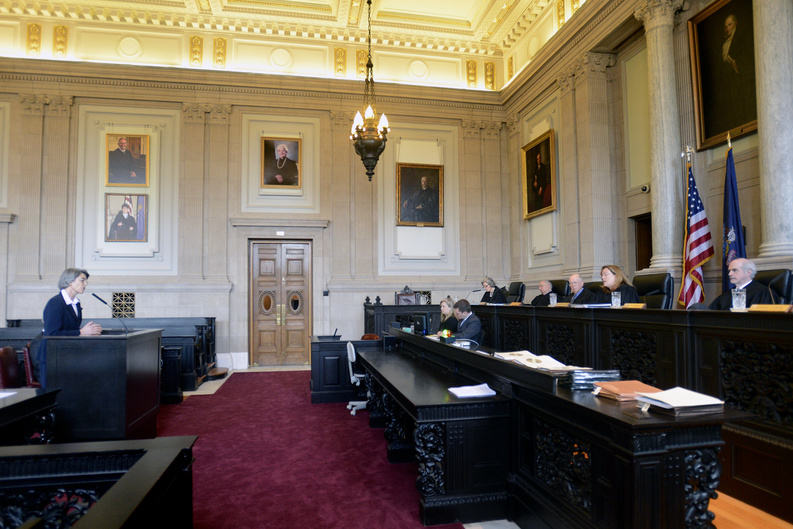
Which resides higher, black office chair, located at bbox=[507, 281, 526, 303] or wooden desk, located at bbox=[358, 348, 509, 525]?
black office chair, located at bbox=[507, 281, 526, 303]

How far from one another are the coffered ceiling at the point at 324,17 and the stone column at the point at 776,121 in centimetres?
462

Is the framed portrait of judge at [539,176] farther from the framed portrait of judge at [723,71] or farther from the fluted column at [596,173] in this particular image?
the framed portrait of judge at [723,71]

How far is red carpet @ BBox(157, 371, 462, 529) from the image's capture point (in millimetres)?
3072

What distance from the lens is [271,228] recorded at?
10297 mm

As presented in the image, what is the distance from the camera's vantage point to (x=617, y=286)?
5.73m

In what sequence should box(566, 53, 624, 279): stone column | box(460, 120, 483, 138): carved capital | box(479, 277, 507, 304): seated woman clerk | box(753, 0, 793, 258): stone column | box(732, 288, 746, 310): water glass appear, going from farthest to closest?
box(460, 120, 483, 138): carved capital < box(479, 277, 507, 304): seated woman clerk < box(566, 53, 624, 279): stone column < box(753, 0, 793, 258): stone column < box(732, 288, 746, 310): water glass

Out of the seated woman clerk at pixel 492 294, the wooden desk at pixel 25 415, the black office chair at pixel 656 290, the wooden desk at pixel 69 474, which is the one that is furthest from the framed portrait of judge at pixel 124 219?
the wooden desk at pixel 69 474

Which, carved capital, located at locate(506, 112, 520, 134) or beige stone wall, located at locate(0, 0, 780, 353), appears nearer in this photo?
beige stone wall, located at locate(0, 0, 780, 353)

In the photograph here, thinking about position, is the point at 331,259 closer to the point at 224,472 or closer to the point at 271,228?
the point at 271,228

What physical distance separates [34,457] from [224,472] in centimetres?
246

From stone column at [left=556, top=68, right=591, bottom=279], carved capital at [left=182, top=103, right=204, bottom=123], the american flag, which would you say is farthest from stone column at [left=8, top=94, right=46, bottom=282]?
the american flag

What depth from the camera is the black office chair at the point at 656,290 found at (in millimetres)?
5215

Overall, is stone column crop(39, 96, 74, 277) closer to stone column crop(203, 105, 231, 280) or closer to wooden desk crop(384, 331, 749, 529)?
stone column crop(203, 105, 231, 280)

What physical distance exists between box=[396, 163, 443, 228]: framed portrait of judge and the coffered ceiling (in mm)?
2780
